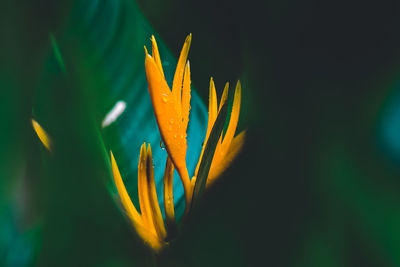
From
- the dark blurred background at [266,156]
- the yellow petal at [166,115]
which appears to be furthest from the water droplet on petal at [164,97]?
the dark blurred background at [266,156]

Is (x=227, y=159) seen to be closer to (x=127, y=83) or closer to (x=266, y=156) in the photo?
(x=266, y=156)

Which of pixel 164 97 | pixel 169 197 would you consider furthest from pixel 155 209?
pixel 164 97

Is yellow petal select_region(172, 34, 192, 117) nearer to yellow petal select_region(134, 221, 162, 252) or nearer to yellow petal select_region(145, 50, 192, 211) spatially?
yellow petal select_region(145, 50, 192, 211)

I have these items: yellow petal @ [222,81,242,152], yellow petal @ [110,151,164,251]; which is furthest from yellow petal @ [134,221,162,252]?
yellow petal @ [222,81,242,152]

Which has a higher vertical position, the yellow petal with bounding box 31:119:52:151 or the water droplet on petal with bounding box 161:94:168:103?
the yellow petal with bounding box 31:119:52:151

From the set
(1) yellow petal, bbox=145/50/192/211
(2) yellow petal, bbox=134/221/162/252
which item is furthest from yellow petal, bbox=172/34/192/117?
(2) yellow petal, bbox=134/221/162/252

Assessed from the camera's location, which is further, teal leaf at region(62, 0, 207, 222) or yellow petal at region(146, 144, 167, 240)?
teal leaf at region(62, 0, 207, 222)

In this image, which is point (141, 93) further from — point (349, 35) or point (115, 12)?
point (349, 35)

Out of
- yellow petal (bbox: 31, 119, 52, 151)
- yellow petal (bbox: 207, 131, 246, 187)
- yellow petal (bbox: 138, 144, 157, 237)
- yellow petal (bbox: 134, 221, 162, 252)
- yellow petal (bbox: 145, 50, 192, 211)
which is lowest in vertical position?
yellow petal (bbox: 134, 221, 162, 252)
